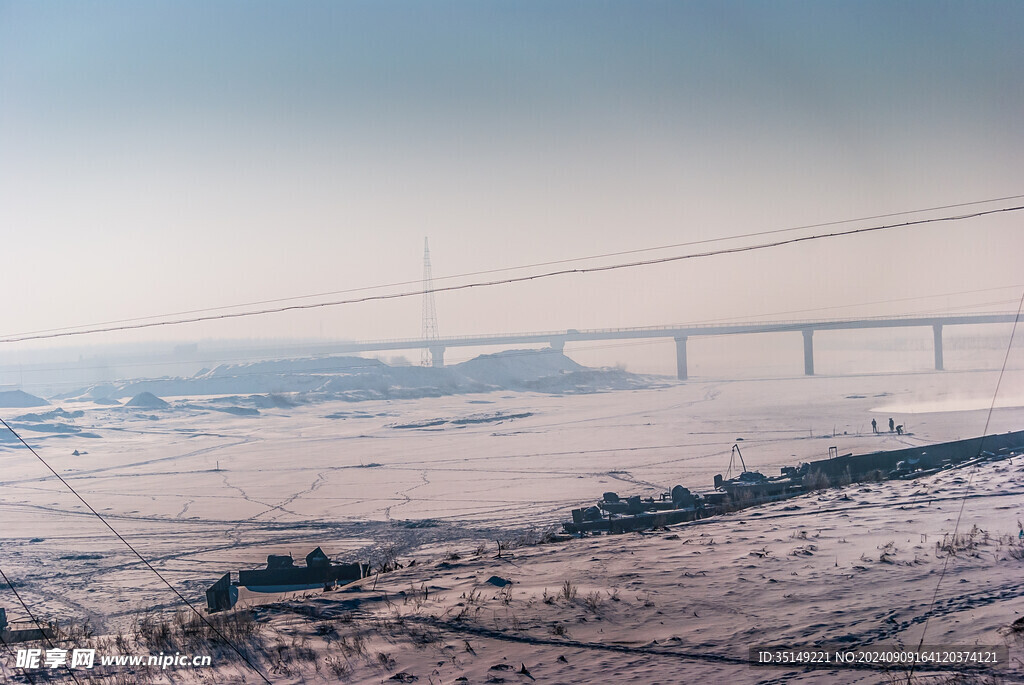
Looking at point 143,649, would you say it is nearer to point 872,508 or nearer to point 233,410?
point 872,508

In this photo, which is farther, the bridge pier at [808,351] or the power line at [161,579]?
the bridge pier at [808,351]

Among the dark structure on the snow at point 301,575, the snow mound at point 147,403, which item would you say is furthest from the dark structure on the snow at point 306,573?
the snow mound at point 147,403

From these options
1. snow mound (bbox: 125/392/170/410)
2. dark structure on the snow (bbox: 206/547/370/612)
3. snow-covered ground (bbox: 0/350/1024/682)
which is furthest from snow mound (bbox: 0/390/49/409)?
dark structure on the snow (bbox: 206/547/370/612)

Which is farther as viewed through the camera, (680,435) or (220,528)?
(680,435)

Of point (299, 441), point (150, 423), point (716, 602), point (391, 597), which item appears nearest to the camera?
point (716, 602)

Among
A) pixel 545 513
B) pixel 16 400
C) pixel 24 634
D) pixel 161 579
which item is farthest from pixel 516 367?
pixel 24 634

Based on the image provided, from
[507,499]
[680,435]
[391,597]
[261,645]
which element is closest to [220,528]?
[507,499]

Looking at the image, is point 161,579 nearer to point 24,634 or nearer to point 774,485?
point 24,634

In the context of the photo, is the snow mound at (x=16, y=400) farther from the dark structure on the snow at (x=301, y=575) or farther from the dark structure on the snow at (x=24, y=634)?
the dark structure on the snow at (x=24, y=634)
